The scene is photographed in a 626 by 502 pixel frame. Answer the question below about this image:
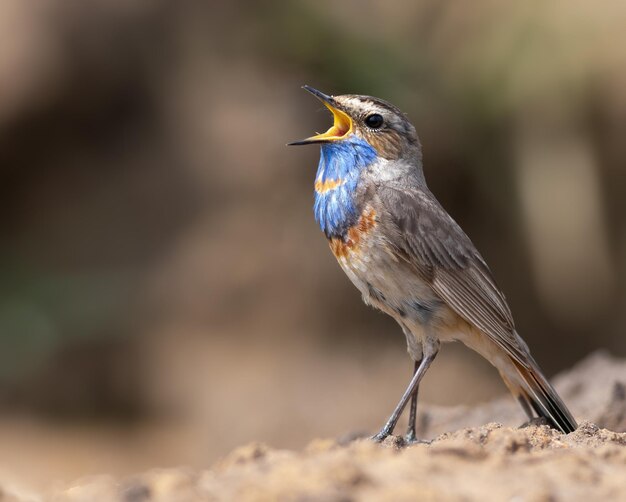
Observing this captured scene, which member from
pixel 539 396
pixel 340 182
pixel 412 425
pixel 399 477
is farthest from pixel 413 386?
pixel 399 477

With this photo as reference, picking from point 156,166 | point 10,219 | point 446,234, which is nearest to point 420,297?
point 446,234

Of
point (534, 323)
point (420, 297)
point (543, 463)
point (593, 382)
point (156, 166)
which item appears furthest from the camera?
point (156, 166)

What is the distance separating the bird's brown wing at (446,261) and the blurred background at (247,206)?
5288 mm

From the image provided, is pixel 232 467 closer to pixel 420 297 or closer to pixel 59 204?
pixel 420 297

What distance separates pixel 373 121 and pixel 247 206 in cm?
629

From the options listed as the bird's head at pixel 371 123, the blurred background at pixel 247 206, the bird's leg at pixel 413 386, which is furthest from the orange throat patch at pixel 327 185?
the blurred background at pixel 247 206

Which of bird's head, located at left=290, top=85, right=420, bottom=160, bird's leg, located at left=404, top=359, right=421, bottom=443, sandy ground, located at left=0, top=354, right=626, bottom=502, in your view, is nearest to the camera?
sandy ground, located at left=0, top=354, right=626, bottom=502

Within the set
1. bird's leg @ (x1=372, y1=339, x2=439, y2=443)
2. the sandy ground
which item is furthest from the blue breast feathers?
the sandy ground

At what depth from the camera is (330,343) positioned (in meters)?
11.7

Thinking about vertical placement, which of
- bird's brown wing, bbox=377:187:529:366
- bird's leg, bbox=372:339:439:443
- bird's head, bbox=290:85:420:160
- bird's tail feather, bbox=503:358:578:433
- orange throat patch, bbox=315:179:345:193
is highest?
bird's head, bbox=290:85:420:160

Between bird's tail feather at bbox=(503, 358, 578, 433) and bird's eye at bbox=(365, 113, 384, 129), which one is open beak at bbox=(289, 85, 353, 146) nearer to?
bird's eye at bbox=(365, 113, 384, 129)

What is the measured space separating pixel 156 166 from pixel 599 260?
17.7ft

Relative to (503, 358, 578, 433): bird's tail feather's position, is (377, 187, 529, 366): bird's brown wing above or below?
above

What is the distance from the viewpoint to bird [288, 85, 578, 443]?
17.0ft
